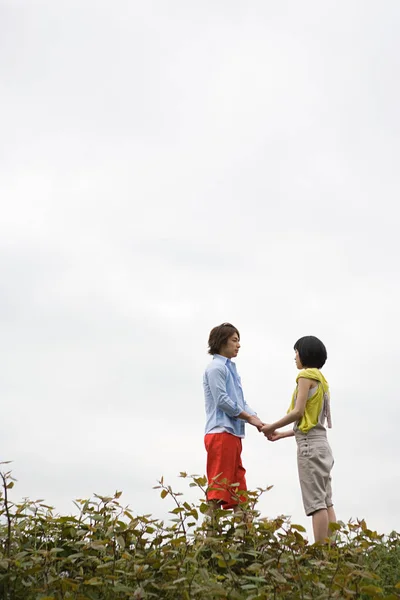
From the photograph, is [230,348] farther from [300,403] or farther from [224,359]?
[300,403]

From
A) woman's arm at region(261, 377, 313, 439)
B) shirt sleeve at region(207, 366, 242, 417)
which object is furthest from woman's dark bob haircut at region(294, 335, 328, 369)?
shirt sleeve at region(207, 366, 242, 417)

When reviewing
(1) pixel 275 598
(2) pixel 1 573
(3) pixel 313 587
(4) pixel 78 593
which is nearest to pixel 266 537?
(3) pixel 313 587

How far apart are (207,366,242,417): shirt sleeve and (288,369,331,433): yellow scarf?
21.0 inches

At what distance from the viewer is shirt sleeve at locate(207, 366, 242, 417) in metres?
6.89

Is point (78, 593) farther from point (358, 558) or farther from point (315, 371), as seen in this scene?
point (315, 371)

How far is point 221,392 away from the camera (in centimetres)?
695

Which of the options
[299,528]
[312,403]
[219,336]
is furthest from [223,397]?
[299,528]

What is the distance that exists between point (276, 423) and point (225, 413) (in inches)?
19.6

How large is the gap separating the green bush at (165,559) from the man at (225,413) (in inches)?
64.5

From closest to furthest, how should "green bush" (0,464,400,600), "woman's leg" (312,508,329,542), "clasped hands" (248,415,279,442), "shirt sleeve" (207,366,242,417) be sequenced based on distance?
1. "green bush" (0,464,400,600)
2. "woman's leg" (312,508,329,542)
3. "shirt sleeve" (207,366,242,417)
4. "clasped hands" (248,415,279,442)

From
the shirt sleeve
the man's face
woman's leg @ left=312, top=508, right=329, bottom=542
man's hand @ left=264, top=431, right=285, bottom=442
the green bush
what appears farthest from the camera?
the man's face

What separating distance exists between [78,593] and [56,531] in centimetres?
73

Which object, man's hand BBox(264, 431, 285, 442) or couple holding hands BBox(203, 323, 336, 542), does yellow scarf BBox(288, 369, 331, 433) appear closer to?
couple holding hands BBox(203, 323, 336, 542)

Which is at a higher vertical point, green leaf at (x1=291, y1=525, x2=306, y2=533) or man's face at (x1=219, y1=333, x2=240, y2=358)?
man's face at (x1=219, y1=333, x2=240, y2=358)
